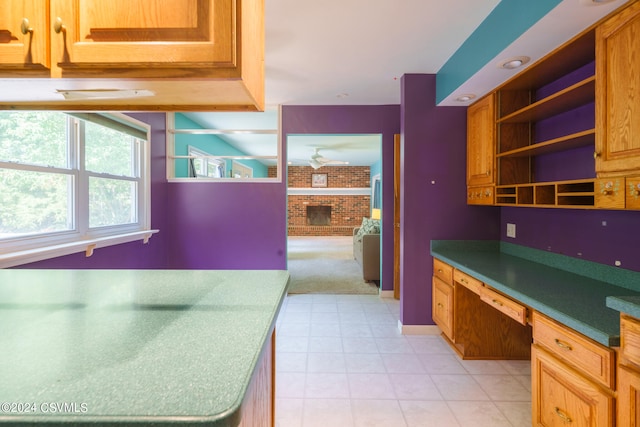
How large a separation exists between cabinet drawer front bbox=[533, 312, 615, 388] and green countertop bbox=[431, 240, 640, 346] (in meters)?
0.05

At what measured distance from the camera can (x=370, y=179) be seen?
10648mm

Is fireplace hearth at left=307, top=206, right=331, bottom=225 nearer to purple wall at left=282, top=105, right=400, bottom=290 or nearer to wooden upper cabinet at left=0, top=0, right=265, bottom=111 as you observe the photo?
purple wall at left=282, top=105, right=400, bottom=290

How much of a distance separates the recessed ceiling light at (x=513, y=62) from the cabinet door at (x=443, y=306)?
1632mm

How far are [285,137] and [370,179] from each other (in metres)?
6.98

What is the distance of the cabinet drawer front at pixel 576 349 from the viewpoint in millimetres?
1160

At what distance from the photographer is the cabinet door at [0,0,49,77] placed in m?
0.78

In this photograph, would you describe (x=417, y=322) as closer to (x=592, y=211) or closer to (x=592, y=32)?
(x=592, y=211)

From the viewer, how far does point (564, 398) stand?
4.47ft

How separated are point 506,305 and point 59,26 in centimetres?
221

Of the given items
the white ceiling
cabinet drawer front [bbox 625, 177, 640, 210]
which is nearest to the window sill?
the white ceiling

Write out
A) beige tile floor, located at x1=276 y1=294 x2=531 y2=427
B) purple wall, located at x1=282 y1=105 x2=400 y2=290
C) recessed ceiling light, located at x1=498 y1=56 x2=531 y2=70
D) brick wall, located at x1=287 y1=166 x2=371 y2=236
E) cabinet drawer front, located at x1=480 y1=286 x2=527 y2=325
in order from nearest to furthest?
cabinet drawer front, located at x1=480 y1=286 x2=527 y2=325
beige tile floor, located at x1=276 y1=294 x2=531 y2=427
recessed ceiling light, located at x1=498 y1=56 x2=531 y2=70
purple wall, located at x1=282 y1=105 x2=400 y2=290
brick wall, located at x1=287 y1=166 x2=371 y2=236

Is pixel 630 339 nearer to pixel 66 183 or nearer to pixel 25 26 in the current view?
pixel 25 26

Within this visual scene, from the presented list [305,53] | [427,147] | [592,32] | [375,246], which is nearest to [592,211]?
[592,32]

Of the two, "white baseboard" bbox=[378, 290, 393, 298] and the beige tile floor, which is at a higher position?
"white baseboard" bbox=[378, 290, 393, 298]
